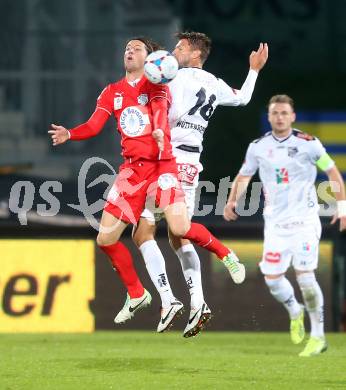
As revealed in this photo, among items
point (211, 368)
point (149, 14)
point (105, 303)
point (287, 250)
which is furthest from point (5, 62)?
point (211, 368)

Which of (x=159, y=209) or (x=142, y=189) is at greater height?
(x=142, y=189)

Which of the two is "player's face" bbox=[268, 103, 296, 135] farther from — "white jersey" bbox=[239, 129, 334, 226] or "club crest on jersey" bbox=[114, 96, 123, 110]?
"club crest on jersey" bbox=[114, 96, 123, 110]

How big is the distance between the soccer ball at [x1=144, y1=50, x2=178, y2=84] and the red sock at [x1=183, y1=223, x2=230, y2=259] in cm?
114

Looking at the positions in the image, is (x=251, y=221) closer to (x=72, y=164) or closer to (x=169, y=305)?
(x=72, y=164)

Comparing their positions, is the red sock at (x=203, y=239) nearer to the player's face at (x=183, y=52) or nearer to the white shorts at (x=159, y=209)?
the white shorts at (x=159, y=209)

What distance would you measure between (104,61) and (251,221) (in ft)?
9.22

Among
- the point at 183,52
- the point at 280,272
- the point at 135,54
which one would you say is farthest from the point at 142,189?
the point at 280,272

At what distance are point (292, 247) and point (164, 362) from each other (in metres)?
1.63

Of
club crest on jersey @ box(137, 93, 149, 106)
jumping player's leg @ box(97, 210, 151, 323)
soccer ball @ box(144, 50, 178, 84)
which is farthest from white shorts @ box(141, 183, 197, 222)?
soccer ball @ box(144, 50, 178, 84)

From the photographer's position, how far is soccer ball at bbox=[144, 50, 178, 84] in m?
10.6

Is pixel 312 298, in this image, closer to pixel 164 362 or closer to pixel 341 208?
pixel 341 208

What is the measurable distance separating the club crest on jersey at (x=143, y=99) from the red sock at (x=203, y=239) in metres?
0.97

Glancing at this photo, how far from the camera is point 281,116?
42.8 ft

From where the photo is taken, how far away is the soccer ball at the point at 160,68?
10555 millimetres
